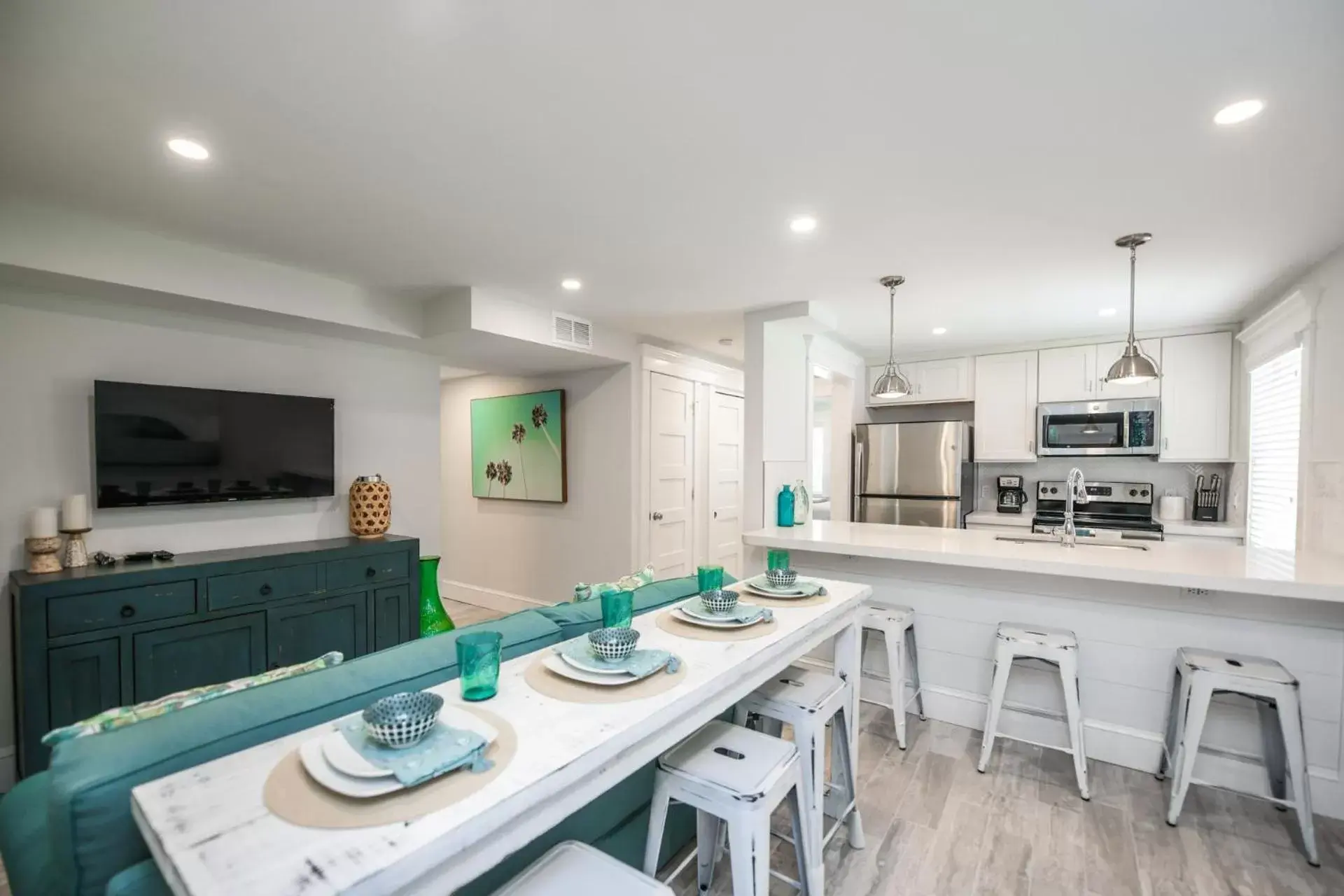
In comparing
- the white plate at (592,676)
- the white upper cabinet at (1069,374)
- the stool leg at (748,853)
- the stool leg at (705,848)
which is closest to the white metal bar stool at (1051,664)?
the stool leg at (705,848)

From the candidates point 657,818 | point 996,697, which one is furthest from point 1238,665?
point 657,818

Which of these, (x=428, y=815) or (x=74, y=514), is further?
(x=74, y=514)

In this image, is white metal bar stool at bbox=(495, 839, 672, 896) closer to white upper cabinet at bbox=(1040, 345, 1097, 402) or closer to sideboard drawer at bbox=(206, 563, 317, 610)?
sideboard drawer at bbox=(206, 563, 317, 610)

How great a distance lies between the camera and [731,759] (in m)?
1.47

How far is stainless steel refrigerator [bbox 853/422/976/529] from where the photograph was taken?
16.0 ft

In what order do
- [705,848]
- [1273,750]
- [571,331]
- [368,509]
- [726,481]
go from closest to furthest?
1. [705,848]
2. [1273,750]
3. [368,509]
4. [571,331]
5. [726,481]

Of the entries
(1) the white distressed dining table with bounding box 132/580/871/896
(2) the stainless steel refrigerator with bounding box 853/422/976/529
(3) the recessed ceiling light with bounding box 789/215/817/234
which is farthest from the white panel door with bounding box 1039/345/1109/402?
(1) the white distressed dining table with bounding box 132/580/871/896

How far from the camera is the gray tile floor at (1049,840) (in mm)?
1837

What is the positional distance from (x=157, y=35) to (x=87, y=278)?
64.7 inches

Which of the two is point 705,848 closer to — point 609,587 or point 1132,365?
point 609,587

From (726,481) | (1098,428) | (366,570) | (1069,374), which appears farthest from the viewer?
(726,481)

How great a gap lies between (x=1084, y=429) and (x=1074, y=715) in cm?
303

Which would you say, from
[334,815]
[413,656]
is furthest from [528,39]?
[334,815]

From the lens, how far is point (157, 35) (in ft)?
4.54
